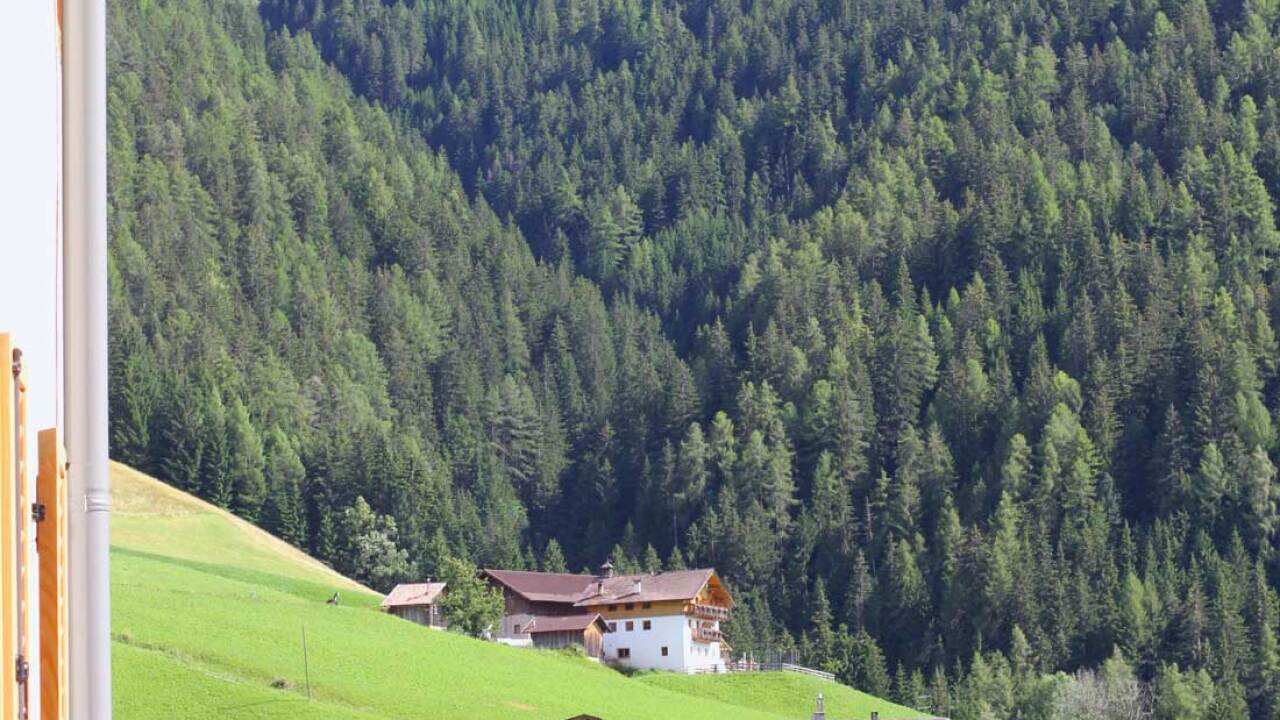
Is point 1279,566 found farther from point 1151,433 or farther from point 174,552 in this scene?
point 174,552

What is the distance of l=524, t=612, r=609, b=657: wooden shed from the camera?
11831cm

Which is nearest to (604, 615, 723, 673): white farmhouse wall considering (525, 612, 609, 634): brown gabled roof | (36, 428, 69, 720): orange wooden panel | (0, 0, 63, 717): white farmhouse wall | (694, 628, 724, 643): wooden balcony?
(694, 628, 724, 643): wooden balcony

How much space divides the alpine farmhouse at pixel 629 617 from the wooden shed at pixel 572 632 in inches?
1.9

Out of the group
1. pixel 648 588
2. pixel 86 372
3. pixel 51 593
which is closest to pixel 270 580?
pixel 648 588

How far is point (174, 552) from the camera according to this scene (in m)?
116

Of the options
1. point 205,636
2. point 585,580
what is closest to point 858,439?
point 585,580

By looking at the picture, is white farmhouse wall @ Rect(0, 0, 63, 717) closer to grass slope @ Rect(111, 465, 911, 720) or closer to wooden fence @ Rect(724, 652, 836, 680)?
grass slope @ Rect(111, 465, 911, 720)

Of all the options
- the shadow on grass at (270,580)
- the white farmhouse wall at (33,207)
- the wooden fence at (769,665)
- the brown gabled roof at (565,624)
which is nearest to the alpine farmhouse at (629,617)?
the brown gabled roof at (565,624)

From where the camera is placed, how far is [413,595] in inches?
4493

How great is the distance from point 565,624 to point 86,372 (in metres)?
115

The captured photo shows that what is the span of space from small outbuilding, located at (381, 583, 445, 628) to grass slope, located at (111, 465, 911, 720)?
123 centimetres

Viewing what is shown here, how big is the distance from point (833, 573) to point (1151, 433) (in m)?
29.4

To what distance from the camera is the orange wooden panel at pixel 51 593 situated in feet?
16.7

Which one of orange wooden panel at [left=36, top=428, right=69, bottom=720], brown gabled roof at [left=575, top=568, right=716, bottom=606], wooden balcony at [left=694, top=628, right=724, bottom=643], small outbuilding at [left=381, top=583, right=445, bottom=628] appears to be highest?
brown gabled roof at [left=575, top=568, right=716, bottom=606]
